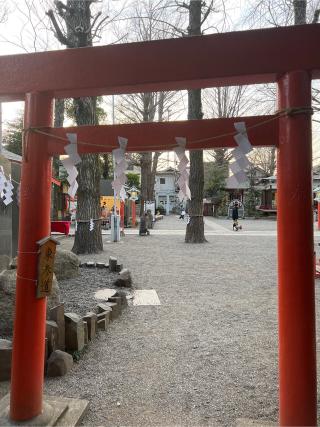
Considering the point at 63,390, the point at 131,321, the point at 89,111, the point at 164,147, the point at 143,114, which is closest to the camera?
the point at 164,147

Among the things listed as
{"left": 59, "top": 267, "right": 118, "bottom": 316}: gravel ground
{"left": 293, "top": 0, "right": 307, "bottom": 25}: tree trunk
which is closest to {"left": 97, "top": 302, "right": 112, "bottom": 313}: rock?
{"left": 59, "top": 267, "right": 118, "bottom": 316}: gravel ground

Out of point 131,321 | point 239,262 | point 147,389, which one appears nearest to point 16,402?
point 147,389

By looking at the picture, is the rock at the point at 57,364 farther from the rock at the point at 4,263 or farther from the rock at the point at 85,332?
the rock at the point at 4,263

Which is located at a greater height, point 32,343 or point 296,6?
point 296,6

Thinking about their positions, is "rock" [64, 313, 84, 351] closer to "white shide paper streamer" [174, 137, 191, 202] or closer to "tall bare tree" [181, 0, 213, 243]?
"white shide paper streamer" [174, 137, 191, 202]

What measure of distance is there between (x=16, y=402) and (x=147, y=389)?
1.10 meters

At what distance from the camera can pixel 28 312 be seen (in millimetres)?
2418

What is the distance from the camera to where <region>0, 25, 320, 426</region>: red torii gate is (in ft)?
6.93

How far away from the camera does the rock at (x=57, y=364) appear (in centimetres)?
332

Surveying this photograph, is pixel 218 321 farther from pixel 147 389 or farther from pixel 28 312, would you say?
pixel 28 312

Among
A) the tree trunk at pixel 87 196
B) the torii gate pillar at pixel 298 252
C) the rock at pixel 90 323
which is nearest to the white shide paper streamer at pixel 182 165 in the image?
the torii gate pillar at pixel 298 252

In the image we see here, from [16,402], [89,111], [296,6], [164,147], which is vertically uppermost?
[296,6]

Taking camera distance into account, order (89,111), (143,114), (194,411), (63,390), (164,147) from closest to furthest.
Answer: (164,147)
(194,411)
(63,390)
(89,111)
(143,114)

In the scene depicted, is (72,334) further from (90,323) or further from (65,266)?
(65,266)
